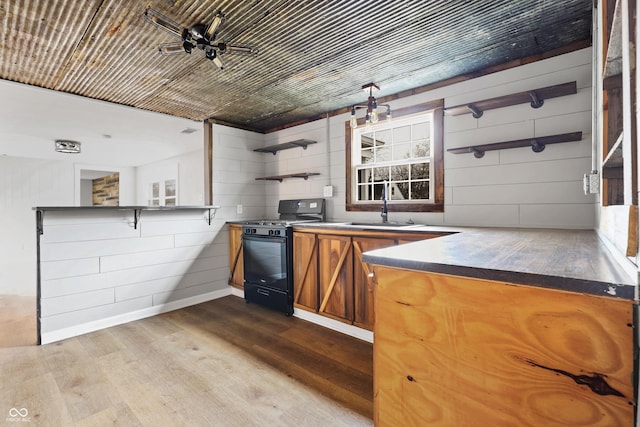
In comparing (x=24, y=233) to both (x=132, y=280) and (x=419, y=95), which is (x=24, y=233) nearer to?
(x=132, y=280)

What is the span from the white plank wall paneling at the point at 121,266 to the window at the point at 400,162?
194cm

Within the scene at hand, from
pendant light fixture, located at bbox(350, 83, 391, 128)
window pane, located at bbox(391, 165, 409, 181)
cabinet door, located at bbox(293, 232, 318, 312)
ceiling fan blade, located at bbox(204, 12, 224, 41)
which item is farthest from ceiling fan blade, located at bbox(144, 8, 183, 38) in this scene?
window pane, located at bbox(391, 165, 409, 181)

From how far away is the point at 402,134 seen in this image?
319 centimetres

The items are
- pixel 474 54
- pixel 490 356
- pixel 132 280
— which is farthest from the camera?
pixel 132 280

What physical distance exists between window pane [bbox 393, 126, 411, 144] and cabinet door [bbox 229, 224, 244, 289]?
2.12 m

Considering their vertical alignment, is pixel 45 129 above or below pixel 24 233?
above

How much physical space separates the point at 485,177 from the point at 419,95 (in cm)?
103

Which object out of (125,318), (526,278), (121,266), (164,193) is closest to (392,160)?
(526,278)

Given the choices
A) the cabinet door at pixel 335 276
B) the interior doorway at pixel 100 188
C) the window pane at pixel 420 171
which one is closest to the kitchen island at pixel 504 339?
the cabinet door at pixel 335 276

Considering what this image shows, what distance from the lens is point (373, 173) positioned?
3393mm

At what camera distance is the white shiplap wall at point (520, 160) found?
7.03 ft

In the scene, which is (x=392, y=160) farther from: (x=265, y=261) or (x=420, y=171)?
(x=265, y=261)

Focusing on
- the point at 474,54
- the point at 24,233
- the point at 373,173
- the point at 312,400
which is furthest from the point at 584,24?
the point at 24,233

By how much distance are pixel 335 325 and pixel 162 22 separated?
104 inches
